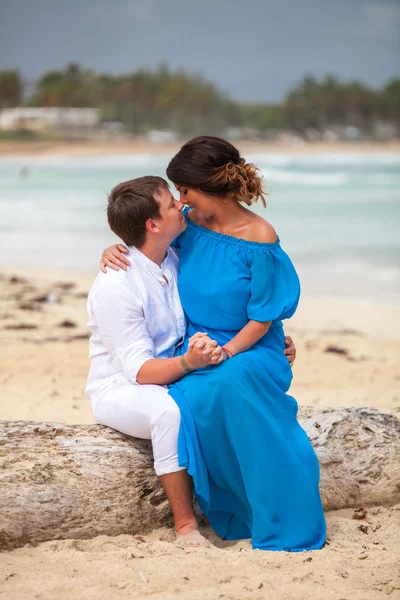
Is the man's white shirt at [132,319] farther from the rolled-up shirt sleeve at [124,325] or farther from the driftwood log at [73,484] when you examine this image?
the driftwood log at [73,484]

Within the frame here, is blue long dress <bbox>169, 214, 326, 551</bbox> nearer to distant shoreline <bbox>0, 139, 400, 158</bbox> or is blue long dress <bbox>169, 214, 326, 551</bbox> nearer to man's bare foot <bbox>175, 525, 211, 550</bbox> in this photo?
man's bare foot <bbox>175, 525, 211, 550</bbox>

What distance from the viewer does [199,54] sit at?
7746 inches

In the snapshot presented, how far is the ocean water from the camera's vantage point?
11242 millimetres

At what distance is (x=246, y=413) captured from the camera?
3023 millimetres

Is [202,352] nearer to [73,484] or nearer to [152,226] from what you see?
[152,226]

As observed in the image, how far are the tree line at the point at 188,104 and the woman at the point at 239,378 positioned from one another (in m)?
98.0

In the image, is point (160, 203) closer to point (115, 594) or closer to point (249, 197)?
point (249, 197)

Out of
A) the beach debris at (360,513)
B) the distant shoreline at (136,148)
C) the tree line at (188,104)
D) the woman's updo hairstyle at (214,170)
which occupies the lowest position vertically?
the beach debris at (360,513)

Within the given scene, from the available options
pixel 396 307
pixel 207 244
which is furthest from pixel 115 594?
pixel 396 307

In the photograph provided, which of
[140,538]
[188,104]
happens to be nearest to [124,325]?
[140,538]

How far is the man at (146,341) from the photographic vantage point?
3002mm

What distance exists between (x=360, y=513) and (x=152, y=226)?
1.64 meters

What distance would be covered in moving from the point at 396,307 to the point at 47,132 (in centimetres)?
8106

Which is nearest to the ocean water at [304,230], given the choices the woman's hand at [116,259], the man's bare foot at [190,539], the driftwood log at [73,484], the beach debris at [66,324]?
the beach debris at [66,324]
